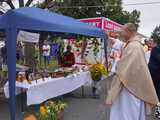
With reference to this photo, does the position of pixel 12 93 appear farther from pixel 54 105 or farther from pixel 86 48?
pixel 86 48

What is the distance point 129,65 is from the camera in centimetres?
574

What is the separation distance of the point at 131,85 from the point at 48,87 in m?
4.10

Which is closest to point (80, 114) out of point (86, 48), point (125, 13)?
point (86, 48)

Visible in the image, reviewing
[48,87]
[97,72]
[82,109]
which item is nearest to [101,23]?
[97,72]

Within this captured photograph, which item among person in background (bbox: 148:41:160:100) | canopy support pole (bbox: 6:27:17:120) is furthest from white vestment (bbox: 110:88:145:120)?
canopy support pole (bbox: 6:27:17:120)

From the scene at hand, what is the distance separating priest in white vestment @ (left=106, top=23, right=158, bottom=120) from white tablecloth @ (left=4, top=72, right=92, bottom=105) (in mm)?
3017

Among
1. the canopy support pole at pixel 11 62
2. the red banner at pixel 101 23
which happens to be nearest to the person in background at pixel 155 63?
the canopy support pole at pixel 11 62

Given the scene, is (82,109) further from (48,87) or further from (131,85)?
(131,85)

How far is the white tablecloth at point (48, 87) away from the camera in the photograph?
8.76 meters

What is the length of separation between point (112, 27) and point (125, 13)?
1489 inches

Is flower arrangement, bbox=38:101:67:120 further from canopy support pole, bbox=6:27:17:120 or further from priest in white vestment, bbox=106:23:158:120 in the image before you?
priest in white vestment, bbox=106:23:158:120

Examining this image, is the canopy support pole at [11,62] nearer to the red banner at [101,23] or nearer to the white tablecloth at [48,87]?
the white tablecloth at [48,87]

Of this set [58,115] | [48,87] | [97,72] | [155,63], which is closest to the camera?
[155,63]

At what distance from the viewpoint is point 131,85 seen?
19.0 ft
